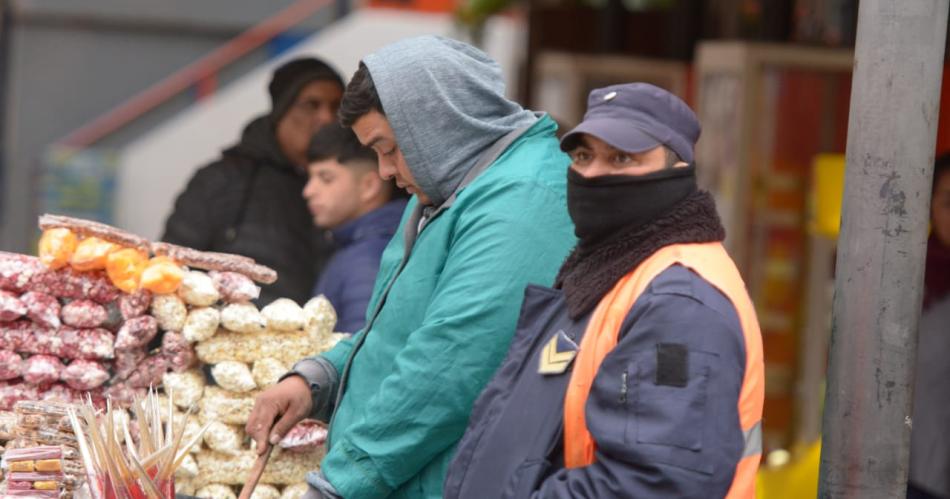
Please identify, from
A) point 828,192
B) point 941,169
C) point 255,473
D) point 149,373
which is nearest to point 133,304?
point 149,373

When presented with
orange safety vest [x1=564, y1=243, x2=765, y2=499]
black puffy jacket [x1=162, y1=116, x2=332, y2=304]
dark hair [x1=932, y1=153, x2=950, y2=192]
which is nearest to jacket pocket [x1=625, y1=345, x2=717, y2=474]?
orange safety vest [x1=564, y1=243, x2=765, y2=499]

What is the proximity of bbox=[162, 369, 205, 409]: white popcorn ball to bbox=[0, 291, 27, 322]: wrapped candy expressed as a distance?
345mm

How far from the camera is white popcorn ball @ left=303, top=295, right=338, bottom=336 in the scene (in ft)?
11.1

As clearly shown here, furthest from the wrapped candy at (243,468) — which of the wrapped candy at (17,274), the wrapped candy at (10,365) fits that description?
the wrapped candy at (17,274)

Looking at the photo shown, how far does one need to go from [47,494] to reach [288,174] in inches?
82.0

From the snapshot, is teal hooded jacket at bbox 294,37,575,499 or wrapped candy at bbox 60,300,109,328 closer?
teal hooded jacket at bbox 294,37,575,499

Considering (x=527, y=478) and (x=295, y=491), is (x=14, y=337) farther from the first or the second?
(x=527, y=478)

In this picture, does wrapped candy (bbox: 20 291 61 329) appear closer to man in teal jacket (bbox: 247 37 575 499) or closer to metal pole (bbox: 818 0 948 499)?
man in teal jacket (bbox: 247 37 575 499)

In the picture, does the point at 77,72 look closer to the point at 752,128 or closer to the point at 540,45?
the point at 540,45

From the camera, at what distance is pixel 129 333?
3.18m

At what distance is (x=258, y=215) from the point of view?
188 inches

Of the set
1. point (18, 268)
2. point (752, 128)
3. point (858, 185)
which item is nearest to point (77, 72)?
point (752, 128)

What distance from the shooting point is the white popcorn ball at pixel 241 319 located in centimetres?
325

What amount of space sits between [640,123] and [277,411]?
1108 mm
